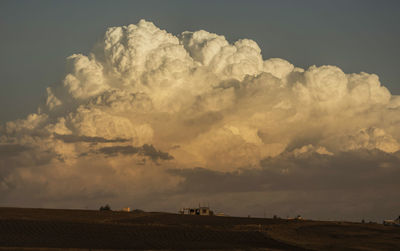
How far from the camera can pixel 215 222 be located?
181 meters

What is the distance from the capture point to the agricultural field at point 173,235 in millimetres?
122500

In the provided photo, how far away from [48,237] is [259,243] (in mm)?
44532

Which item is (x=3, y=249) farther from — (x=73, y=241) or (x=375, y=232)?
(x=375, y=232)

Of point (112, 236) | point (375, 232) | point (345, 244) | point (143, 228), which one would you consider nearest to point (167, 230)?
point (143, 228)

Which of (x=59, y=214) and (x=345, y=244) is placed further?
(x=59, y=214)

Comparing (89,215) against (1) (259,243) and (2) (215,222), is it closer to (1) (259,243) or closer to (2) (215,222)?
(2) (215,222)

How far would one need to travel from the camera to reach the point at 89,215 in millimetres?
187750

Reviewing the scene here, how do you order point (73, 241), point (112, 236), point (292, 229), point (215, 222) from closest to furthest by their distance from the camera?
point (73, 241) → point (112, 236) → point (292, 229) → point (215, 222)

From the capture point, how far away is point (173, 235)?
141m

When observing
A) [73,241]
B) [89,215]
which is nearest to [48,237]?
[73,241]

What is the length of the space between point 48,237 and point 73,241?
7.37 metres

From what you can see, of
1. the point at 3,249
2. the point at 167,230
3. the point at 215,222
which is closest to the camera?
the point at 3,249

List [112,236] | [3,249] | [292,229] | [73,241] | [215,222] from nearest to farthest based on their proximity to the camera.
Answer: [3,249]
[73,241]
[112,236]
[292,229]
[215,222]

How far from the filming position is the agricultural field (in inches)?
4823
